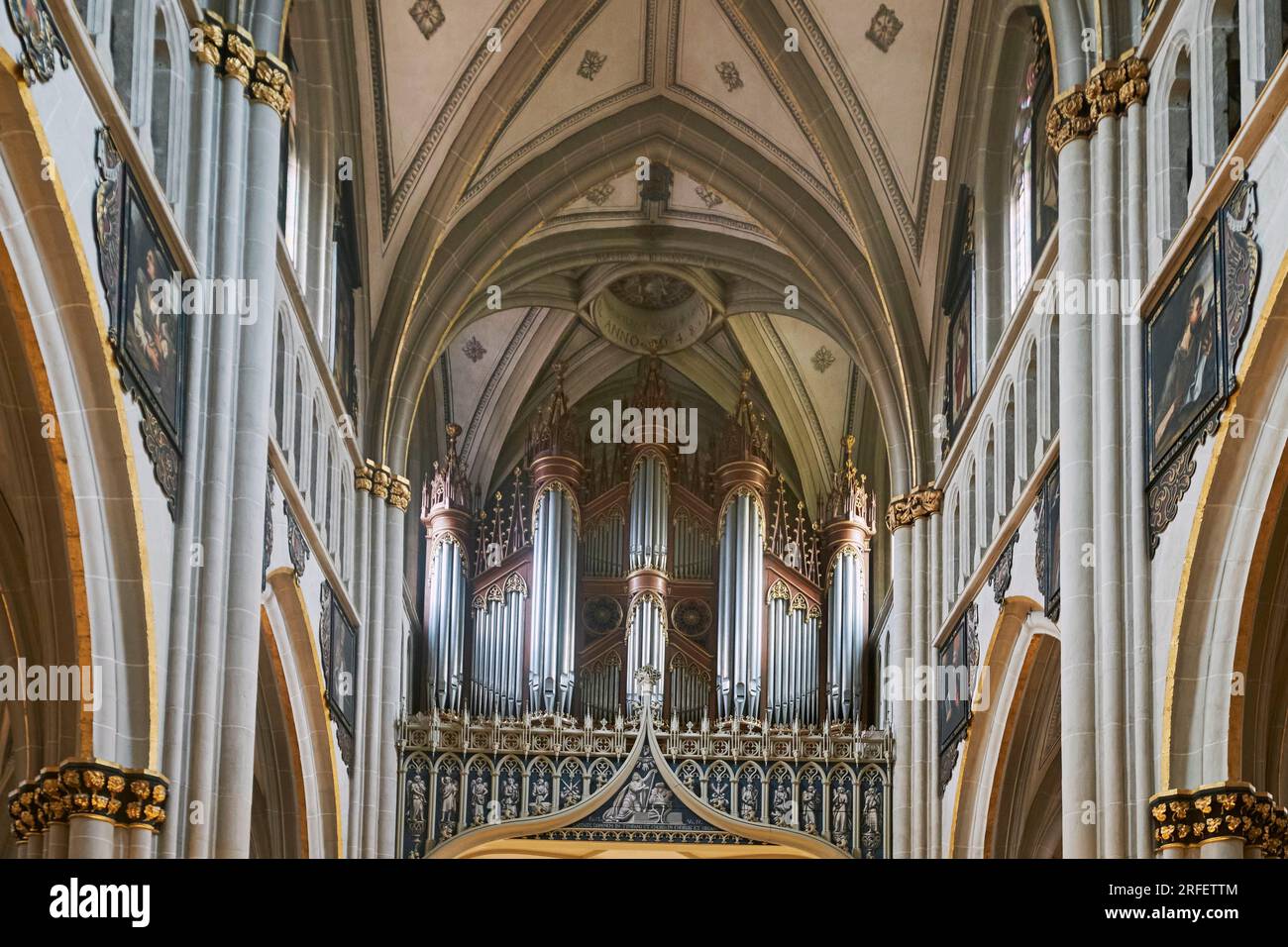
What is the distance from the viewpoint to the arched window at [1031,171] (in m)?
18.6

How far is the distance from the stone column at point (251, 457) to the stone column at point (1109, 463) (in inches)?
246

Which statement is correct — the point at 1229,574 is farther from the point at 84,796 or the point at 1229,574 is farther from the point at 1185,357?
the point at 84,796

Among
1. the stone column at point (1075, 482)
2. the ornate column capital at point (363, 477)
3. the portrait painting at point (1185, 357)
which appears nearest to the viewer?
the portrait painting at point (1185, 357)

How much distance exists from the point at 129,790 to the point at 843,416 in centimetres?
1849

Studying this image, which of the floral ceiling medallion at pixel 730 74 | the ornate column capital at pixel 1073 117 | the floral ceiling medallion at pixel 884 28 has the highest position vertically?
the floral ceiling medallion at pixel 730 74

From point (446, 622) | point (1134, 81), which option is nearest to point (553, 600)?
point (446, 622)

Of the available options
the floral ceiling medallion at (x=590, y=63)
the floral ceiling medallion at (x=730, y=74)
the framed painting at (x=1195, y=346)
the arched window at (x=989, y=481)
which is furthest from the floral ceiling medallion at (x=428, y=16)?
the framed painting at (x=1195, y=346)

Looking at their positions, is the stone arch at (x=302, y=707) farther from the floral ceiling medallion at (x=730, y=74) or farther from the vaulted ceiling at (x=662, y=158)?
the floral ceiling medallion at (x=730, y=74)

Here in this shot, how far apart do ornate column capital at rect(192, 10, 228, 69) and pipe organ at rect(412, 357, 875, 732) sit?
38.9 feet

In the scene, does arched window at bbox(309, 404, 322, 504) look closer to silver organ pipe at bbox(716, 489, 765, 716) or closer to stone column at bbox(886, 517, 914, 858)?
stone column at bbox(886, 517, 914, 858)

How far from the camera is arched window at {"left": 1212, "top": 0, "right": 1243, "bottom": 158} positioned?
1378 cm

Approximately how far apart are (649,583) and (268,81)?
1254 centimetres

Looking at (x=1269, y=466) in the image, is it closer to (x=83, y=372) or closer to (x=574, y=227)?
(x=83, y=372)
